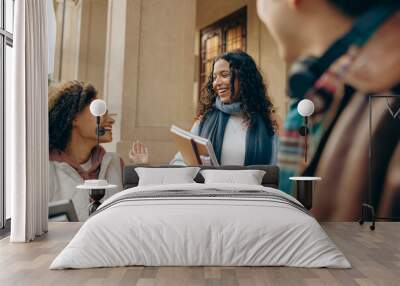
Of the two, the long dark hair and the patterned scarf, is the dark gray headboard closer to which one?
the patterned scarf

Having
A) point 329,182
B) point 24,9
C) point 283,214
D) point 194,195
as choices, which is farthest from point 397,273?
point 24,9

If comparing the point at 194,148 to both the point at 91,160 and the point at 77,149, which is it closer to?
the point at 91,160

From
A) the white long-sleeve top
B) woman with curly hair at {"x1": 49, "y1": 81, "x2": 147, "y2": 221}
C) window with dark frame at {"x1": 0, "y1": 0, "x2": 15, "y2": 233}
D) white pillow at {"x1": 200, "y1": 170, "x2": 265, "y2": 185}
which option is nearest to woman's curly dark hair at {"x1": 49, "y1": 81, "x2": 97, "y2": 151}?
woman with curly hair at {"x1": 49, "y1": 81, "x2": 147, "y2": 221}

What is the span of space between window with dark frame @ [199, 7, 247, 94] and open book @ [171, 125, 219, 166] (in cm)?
65

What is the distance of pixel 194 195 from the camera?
4.12 metres

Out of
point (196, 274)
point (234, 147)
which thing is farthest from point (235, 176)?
point (196, 274)

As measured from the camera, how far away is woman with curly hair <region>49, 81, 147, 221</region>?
583cm

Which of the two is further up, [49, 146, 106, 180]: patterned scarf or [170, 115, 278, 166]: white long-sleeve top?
[170, 115, 278, 166]: white long-sleeve top

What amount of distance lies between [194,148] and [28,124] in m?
2.12

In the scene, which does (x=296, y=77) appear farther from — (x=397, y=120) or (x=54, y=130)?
(x=54, y=130)

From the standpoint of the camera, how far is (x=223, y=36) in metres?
5.98

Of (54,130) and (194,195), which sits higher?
(54,130)

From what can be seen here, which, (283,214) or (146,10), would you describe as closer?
(283,214)

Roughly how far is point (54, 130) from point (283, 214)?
3.34 metres
